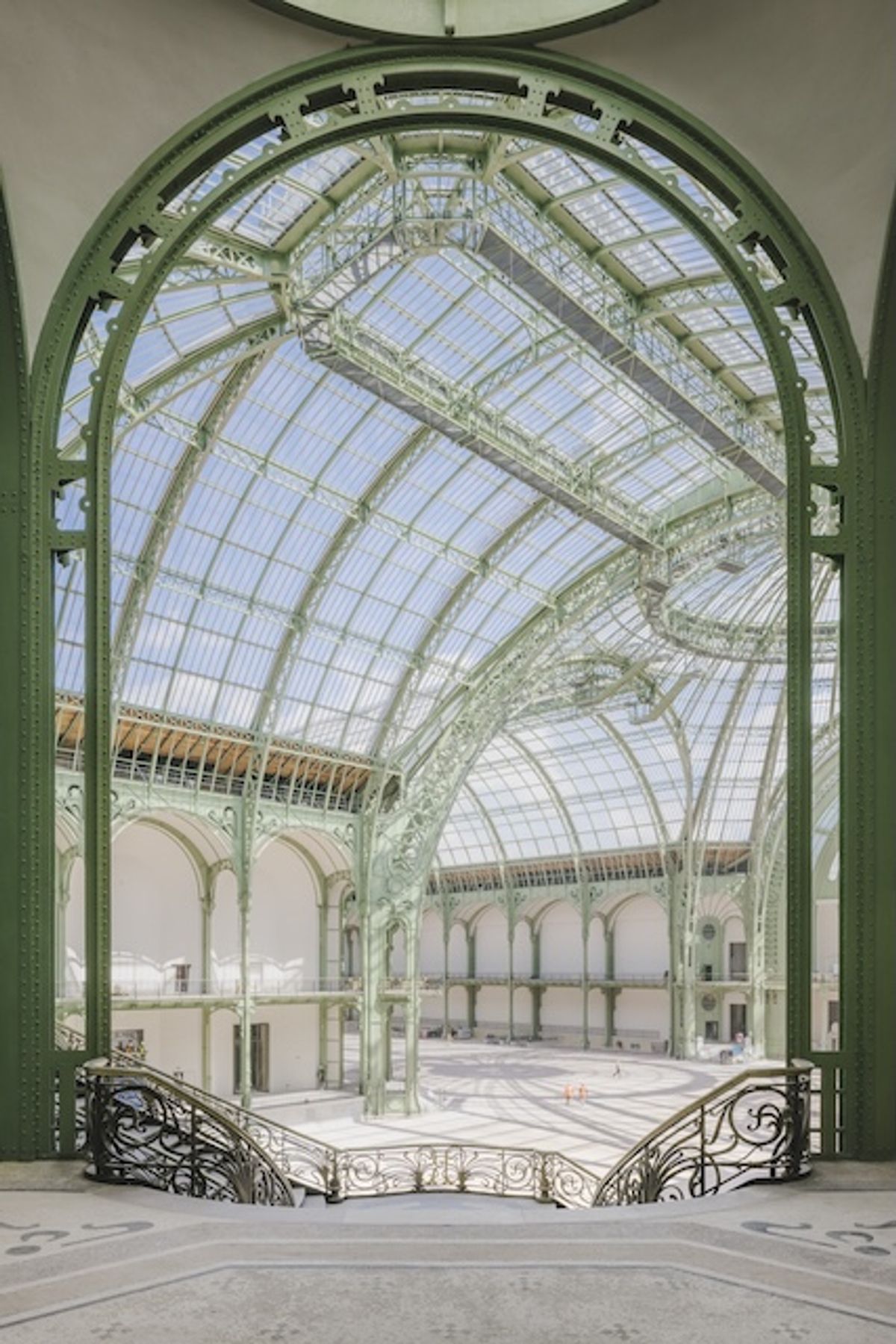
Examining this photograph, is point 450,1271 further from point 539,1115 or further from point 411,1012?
point 411,1012

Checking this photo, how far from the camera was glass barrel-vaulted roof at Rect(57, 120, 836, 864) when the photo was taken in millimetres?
24609

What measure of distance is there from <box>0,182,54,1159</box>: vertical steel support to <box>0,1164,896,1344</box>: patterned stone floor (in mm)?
796

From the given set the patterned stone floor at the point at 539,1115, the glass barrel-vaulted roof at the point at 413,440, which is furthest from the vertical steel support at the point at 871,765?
the patterned stone floor at the point at 539,1115

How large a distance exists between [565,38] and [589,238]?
1675 cm

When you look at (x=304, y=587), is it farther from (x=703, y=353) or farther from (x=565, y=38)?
(x=565, y=38)

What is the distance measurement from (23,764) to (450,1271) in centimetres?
507

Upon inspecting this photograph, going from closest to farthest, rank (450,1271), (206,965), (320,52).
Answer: (450,1271)
(320,52)
(206,965)

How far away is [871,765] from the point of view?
9.45 meters

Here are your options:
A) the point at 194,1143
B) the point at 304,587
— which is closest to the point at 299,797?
the point at 304,587

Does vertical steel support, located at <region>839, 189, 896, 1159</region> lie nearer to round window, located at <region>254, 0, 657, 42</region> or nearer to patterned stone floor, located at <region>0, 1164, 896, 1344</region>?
patterned stone floor, located at <region>0, 1164, 896, 1344</region>

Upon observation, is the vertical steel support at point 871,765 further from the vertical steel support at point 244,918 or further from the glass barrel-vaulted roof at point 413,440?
the vertical steel support at point 244,918

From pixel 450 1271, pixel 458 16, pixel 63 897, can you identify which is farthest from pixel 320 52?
pixel 63 897

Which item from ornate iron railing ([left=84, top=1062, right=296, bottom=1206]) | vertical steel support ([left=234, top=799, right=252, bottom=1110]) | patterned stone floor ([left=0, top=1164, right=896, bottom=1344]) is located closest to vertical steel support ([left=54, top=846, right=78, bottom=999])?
vertical steel support ([left=234, top=799, right=252, bottom=1110])

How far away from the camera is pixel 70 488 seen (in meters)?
28.3
